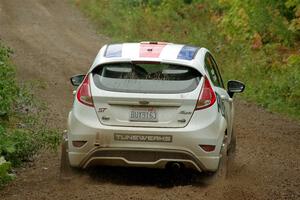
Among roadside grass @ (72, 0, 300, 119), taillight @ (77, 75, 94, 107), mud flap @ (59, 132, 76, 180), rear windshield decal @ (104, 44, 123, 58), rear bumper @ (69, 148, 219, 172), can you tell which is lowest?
roadside grass @ (72, 0, 300, 119)

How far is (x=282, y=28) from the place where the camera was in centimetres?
1948

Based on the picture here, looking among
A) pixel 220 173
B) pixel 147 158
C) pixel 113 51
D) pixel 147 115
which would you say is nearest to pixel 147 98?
pixel 147 115

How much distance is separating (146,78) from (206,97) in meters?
0.69

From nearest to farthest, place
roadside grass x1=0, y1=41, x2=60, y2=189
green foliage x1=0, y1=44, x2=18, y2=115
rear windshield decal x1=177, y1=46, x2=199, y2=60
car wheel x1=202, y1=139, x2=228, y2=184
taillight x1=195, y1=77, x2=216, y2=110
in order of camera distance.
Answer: taillight x1=195, y1=77, x2=216, y2=110, car wheel x1=202, y1=139, x2=228, y2=184, rear windshield decal x1=177, y1=46, x2=199, y2=60, roadside grass x1=0, y1=41, x2=60, y2=189, green foliage x1=0, y1=44, x2=18, y2=115

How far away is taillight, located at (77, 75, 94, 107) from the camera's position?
7.82 meters

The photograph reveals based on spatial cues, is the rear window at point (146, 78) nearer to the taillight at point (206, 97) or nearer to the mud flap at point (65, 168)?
the taillight at point (206, 97)

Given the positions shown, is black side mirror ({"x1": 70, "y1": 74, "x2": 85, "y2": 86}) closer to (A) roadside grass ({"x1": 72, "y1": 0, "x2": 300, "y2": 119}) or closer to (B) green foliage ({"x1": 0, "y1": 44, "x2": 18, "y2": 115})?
(B) green foliage ({"x1": 0, "y1": 44, "x2": 18, "y2": 115})

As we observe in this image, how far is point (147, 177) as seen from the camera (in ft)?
28.5

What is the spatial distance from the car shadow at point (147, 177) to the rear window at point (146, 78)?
3.67 feet

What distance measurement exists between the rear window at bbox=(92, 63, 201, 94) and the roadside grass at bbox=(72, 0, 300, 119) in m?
7.79

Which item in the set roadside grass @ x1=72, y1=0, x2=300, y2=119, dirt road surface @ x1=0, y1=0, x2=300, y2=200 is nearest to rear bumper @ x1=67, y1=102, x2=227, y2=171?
dirt road surface @ x1=0, y1=0, x2=300, y2=200

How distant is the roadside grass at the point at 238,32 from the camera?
1730 cm

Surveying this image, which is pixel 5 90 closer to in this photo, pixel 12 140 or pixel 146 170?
pixel 12 140

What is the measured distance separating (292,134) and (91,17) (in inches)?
689
